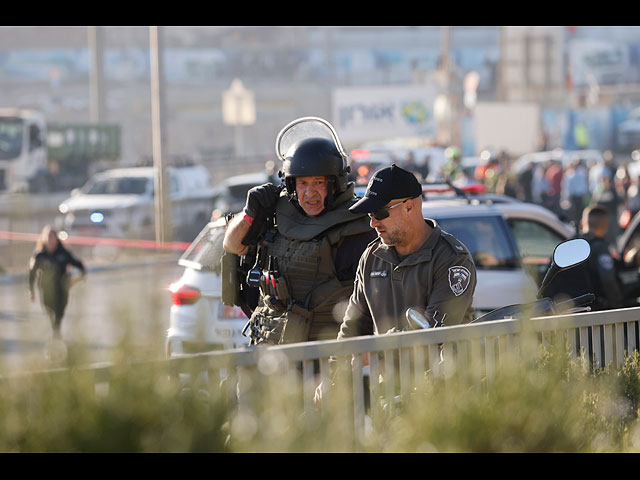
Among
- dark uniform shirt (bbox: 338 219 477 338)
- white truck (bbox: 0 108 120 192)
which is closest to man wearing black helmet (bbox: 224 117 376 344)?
dark uniform shirt (bbox: 338 219 477 338)

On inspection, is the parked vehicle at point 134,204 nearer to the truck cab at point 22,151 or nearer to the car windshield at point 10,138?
the truck cab at point 22,151

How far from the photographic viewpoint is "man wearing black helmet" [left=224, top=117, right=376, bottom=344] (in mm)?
4625

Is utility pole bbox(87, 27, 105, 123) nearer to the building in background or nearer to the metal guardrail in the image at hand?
the building in background

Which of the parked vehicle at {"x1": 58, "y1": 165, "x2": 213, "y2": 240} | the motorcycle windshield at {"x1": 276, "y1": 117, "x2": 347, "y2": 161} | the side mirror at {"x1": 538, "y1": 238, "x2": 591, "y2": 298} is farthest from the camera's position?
the parked vehicle at {"x1": 58, "y1": 165, "x2": 213, "y2": 240}

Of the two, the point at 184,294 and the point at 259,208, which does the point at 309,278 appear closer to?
the point at 259,208

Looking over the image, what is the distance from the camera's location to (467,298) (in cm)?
403

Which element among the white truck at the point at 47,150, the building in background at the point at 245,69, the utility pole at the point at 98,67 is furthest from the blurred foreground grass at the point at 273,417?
the building in background at the point at 245,69

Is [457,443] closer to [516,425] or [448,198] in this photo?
[516,425]

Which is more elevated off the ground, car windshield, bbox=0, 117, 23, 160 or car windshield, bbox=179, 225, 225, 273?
car windshield, bbox=0, 117, 23, 160

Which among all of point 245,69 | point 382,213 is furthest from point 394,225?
point 245,69

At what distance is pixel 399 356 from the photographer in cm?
341

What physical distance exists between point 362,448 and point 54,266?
8.19 metres

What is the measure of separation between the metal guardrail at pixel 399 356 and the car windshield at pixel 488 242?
4.14 m
